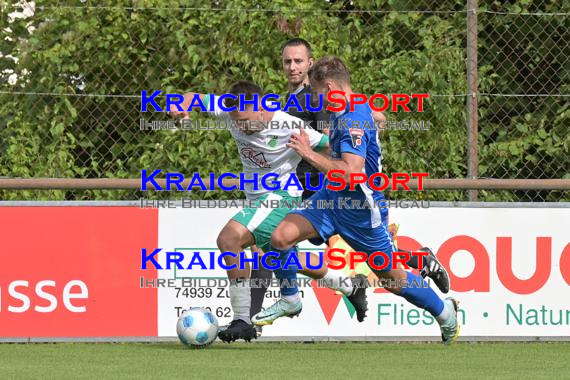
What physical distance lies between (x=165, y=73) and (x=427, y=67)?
1983mm

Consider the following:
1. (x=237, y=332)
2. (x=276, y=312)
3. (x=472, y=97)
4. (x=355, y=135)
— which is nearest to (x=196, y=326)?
(x=237, y=332)

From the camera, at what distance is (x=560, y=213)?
9484mm

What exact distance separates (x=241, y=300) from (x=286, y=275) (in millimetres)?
337

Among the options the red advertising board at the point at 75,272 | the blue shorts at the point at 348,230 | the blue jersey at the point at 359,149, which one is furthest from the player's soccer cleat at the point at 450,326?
the red advertising board at the point at 75,272

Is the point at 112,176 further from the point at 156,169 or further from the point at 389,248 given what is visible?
the point at 389,248

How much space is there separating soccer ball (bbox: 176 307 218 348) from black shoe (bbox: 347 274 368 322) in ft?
3.11

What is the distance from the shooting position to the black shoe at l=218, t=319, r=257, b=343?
8.50 m

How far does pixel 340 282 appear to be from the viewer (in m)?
8.84

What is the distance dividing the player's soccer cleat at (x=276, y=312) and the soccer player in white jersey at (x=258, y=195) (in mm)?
86

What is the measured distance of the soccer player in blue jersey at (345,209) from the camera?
786 cm

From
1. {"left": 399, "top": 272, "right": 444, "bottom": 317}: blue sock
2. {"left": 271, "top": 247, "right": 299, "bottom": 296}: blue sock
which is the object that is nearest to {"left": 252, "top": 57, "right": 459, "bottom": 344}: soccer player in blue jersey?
{"left": 399, "top": 272, "right": 444, "bottom": 317}: blue sock

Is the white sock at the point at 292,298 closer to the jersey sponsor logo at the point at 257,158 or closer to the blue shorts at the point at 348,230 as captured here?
the blue shorts at the point at 348,230

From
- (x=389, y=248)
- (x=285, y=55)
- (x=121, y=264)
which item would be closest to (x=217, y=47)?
(x=285, y=55)

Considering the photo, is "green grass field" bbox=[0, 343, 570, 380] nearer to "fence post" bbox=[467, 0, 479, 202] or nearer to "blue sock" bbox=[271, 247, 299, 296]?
"blue sock" bbox=[271, 247, 299, 296]
